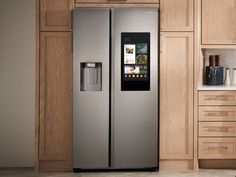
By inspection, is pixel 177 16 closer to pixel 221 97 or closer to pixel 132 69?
pixel 132 69

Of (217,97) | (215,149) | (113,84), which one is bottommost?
(215,149)

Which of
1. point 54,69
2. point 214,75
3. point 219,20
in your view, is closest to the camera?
point 54,69

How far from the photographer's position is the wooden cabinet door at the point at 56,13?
4.45 metres

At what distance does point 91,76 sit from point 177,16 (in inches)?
43.0

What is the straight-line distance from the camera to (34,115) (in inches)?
189

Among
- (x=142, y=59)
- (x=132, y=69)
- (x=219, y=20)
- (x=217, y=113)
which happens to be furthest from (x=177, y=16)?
(x=217, y=113)

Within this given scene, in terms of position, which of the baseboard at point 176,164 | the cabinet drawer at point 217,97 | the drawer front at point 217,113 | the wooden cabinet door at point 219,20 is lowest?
the baseboard at point 176,164

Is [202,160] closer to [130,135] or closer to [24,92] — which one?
[130,135]

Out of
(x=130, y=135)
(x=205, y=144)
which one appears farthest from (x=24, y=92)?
(x=205, y=144)

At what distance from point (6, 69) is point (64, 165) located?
1289mm

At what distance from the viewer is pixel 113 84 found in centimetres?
436

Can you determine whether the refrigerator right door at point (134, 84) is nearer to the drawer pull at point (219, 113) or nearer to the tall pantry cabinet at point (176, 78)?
the tall pantry cabinet at point (176, 78)

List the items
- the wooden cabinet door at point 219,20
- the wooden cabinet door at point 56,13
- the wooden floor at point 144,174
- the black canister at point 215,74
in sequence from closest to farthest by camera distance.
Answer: the wooden floor at point 144,174, the wooden cabinet door at point 56,13, the wooden cabinet door at point 219,20, the black canister at point 215,74

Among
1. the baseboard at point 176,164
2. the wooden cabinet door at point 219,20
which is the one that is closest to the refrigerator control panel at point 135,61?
the wooden cabinet door at point 219,20
